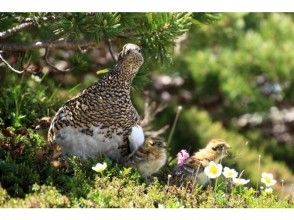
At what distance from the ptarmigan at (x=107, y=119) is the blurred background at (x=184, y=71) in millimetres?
183

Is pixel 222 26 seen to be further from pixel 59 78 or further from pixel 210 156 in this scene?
pixel 210 156

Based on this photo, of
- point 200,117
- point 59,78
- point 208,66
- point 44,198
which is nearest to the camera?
point 44,198

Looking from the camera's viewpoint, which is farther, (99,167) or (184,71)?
(184,71)

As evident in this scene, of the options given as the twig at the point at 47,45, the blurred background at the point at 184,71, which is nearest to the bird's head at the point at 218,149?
the blurred background at the point at 184,71

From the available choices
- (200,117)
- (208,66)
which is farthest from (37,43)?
(208,66)

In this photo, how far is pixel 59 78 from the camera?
583 centimetres

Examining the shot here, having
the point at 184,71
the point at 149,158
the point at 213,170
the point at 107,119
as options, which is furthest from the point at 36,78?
the point at 184,71

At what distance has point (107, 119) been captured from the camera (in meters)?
4.24

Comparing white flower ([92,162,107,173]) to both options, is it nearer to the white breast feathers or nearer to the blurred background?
the white breast feathers

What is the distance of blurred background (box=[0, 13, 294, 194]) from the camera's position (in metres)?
4.52

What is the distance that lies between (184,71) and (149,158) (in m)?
3.03

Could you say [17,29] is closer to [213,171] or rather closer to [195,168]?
[195,168]

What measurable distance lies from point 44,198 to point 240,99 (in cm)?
327

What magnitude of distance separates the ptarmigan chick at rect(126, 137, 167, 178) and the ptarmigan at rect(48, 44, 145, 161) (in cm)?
4
